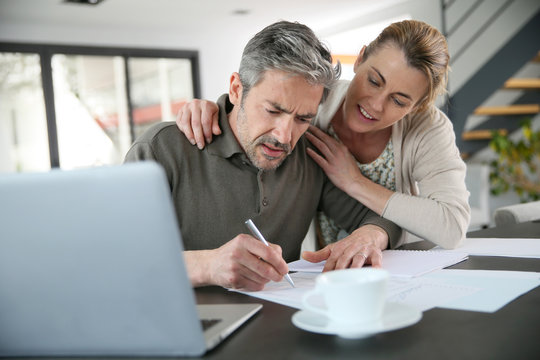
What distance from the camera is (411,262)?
1362 millimetres

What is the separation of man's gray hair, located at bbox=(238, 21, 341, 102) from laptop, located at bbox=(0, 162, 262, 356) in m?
0.90

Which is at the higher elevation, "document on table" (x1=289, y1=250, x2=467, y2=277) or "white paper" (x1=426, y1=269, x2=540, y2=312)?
"white paper" (x1=426, y1=269, x2=540, y2=312)

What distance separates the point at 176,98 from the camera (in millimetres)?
8539

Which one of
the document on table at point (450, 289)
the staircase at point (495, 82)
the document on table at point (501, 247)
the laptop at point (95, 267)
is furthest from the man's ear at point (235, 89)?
the staircase at point (495, 82)

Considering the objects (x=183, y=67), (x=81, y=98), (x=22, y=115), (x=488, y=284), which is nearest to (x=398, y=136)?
(x=488, y=284)

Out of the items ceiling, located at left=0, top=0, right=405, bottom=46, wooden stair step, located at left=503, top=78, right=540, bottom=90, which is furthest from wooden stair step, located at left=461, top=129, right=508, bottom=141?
ceiling, located at left=0, top=0, right=405, bottom=46

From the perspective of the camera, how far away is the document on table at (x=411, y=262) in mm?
Answer: 1257

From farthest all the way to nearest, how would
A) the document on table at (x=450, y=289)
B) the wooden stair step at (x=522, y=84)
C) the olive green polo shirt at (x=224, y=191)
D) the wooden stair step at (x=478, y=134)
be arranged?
the wooden stair step at (x=478, y=134) < the wooden stair step at (x=522, y=84) < the olive green polo shirt at (x=224, y=191) < the document on table at (x=450, y=289)

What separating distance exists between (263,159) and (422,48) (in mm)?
592

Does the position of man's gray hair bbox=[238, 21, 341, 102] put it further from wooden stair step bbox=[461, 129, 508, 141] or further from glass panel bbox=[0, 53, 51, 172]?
glass panel bbox=[0, 53, 51, 172]

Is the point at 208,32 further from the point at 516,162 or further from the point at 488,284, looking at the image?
the point at 488,284

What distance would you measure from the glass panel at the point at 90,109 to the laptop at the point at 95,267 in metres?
6.76

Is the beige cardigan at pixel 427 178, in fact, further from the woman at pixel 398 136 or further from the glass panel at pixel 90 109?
the glass panel at pixel 90 109

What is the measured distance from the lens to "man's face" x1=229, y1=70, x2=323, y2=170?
1526 millimetres
